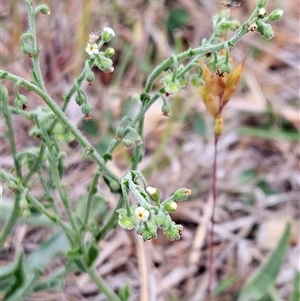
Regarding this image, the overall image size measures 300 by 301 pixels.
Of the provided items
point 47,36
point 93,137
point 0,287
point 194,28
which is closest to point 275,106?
point 194,28

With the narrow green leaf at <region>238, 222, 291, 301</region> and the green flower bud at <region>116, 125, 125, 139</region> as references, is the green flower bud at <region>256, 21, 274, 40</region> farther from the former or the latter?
the narrow green leaf at <region>238, 222, 291, 301</region>

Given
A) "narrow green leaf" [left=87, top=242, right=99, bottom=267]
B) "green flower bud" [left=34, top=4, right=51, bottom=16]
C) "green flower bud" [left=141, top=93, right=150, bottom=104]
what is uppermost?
"green flower bud" [left=34, top=4, right=51, bottom=16]

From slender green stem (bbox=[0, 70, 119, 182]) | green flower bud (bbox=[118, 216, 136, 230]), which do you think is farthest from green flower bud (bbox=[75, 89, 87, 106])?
green flower bud (bbox=[118, 216, 136, 230])

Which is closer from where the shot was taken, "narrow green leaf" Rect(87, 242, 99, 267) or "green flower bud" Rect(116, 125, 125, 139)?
"green flower bud" Rect(116, 125, 125, 139)

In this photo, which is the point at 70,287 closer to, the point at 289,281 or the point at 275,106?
the point at 289,281

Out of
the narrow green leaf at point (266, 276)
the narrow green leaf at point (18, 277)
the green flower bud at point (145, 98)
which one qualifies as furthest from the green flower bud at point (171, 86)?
the narrow green leaf at point (266, 276)

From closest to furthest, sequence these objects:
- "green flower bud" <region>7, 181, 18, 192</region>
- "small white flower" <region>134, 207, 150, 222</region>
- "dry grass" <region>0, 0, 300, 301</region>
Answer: "small white flower" <region>134, 207, 150, 222</region> < "green flower bud" <region>7, 181, 18, 192</region> < "dry grass" <region>0, 0, 300, 301</region>

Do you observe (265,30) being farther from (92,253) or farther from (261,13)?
(92,253)
